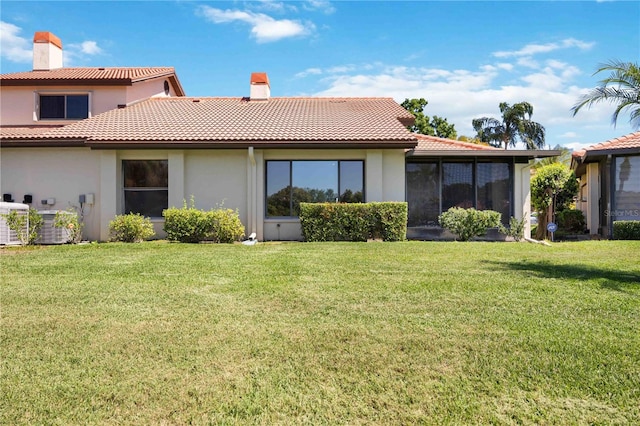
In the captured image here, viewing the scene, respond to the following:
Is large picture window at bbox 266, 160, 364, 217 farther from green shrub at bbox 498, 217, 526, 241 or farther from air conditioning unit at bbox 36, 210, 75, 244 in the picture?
air conditioning unit at bbox 36, 210, 75, 244

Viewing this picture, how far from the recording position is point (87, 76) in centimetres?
1622

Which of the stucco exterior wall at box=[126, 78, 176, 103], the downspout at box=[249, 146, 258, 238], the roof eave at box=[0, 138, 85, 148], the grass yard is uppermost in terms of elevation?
the stucco exterior wall at box=[126, 78, 176, 103]

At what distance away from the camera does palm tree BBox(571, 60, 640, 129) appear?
26.7 ft

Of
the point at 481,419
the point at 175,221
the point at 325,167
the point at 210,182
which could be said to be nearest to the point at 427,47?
the point at 325,167

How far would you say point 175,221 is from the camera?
1222 cm

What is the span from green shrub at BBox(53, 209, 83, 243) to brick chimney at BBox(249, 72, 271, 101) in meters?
8.46

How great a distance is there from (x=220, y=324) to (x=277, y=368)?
4.12 feet

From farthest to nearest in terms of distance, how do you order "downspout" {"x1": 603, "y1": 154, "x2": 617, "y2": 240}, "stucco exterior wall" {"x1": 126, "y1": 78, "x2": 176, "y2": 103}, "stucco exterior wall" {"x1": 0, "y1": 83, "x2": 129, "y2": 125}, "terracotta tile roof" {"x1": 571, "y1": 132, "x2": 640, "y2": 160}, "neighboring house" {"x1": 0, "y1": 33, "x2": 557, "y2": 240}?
"stucco exterior wall" {"x1": 126, "y1": 78, "x2": 176, "y2": 103}
"stucco exterior wall" {"x1": 0, "y1": 83, "x2": 129, "y2": 125}
"downspout" {"x1": 603, "y1": 154, "x2": 617, "y2": 240}
"terracotta tile roof" {"x1": 571, "y1": 132, "x2": 640, "y2": 160}
"neighboring house" {"x1": 0, "y1": 33, "x2": 557, "y2": 240}

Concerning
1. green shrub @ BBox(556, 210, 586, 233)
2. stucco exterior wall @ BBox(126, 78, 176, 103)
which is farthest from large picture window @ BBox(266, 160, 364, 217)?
green shrub @ BBox(556, 210, 586, 233)

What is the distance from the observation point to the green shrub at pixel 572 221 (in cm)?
1792

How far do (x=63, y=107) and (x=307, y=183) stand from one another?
30.8 feet

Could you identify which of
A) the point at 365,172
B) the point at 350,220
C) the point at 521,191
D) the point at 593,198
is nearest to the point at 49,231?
the point at 350,220

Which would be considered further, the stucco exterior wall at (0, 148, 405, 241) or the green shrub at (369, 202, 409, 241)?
the stucco exterior wall at (0, 148, 405, 241)

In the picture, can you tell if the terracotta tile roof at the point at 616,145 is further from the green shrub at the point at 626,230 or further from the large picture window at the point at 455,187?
the large picture window at the point at 455,187
